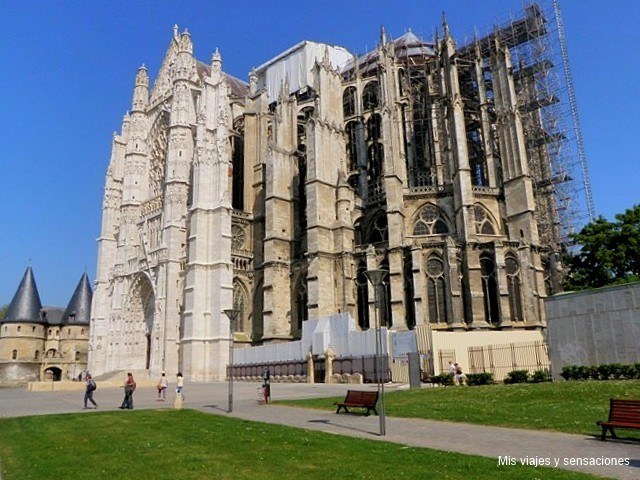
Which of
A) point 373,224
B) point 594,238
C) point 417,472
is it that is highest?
point 373,224

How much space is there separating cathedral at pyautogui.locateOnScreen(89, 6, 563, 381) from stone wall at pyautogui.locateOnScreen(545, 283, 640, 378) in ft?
33.3

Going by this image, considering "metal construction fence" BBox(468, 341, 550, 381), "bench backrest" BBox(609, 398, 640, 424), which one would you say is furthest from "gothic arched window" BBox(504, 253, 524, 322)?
"bench backrest" BBox(609, 398, 640, 424)

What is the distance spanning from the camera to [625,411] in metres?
8.66

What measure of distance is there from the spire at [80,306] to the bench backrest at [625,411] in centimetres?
6313

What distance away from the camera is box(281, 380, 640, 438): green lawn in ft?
36.5

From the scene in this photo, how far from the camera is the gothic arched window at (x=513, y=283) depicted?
1238 inches

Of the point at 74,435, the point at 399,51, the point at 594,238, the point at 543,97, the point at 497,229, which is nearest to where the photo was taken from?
the point at 74,435

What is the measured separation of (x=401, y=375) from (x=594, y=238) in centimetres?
1423

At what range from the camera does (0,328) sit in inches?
2298

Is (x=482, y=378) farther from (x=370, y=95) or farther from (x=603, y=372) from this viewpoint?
(x=370, y=95)

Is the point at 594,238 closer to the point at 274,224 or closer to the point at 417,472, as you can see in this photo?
the point at 274,224

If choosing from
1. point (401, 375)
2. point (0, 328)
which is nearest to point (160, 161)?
point (0, 328)

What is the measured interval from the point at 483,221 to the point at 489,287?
484 cm

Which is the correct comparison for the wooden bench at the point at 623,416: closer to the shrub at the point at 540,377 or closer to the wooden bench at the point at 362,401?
the wooden bench at the point at 362,401
